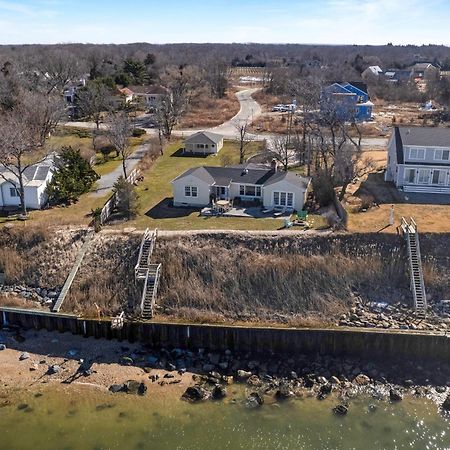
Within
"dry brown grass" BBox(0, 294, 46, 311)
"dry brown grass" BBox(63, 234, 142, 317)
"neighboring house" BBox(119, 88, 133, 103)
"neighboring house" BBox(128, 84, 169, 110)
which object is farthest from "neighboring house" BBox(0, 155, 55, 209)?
"neighboring house" BBox(119, 88, 133, 103)

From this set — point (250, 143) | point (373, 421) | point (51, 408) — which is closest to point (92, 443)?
point (51, 408)

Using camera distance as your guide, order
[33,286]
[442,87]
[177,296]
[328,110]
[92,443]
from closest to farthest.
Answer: [92,443] < [177,296] < [33,286] < [328,110] < [442,87]

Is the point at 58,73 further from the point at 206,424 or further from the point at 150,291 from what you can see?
the point at 206,424

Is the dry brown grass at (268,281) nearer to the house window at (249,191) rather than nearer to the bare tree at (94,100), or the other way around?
the house window at (249,191)

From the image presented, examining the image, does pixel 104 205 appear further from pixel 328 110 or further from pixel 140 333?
pixel 328 110

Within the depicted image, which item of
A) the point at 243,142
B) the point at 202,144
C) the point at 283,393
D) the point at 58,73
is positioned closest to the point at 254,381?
the point at 283,393

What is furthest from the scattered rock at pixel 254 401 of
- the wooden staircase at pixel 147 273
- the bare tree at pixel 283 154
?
the bare tree at pixel 283 154
